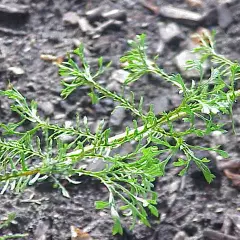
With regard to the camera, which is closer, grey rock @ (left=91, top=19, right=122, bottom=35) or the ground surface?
the ground surface

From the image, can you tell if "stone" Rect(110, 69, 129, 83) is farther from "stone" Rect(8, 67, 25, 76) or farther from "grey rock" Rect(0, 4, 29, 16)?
"grey rock" Rect(0, 4, 29, 16)

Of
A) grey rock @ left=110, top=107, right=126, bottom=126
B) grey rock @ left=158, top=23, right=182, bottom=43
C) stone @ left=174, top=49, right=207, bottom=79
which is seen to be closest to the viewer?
grey rock @ left=110, top=107, right=126, bottom=126

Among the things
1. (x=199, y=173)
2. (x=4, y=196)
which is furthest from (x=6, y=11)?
(x=199, y=173)

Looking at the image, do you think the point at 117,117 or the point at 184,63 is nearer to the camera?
the point at 117,117

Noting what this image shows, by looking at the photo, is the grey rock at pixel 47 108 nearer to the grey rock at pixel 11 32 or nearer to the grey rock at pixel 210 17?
the grey rock at pixel 11 32

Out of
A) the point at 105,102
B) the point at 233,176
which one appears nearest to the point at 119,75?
the point at 105,102

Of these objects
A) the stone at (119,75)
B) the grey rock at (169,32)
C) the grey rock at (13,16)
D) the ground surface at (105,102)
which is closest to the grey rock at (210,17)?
the ground surface at (105,102)

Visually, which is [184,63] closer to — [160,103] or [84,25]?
[160,103]

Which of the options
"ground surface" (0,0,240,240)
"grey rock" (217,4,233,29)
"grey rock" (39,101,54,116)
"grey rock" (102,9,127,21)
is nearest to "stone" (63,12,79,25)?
"ground surface" (0,0,240,240)
